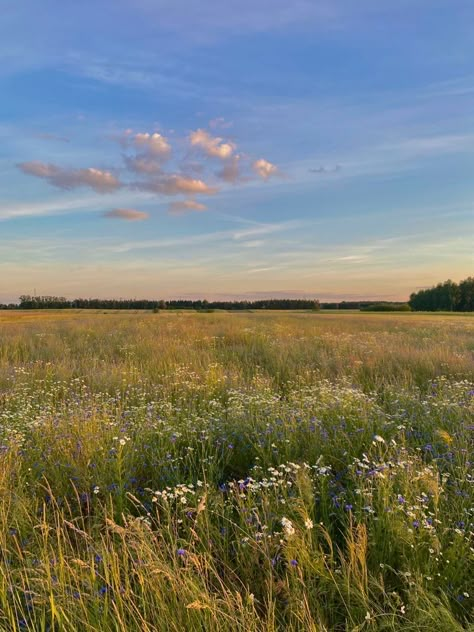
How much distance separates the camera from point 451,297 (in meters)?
100

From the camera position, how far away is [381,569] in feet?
7.96

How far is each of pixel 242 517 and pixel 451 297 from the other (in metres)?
115

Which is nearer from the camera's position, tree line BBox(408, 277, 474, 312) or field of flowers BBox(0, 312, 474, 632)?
field of flowers BBox(0, 312, 474, 632)

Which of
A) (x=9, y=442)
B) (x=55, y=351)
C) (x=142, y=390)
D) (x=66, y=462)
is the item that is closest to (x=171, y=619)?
(x=66, y=462)

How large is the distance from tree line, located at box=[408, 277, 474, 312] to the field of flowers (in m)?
109

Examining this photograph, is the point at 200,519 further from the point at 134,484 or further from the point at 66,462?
the point at 66,462

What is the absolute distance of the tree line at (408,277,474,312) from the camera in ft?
327

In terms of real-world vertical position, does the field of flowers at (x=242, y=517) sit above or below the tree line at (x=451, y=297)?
below

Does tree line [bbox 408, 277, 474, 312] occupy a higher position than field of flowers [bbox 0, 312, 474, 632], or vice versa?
tree line [bbox 408, 277, 474, 312]

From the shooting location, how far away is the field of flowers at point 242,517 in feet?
6.70

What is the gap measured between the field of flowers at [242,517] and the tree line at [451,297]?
109 meters

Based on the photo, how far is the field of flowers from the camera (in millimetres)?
2041

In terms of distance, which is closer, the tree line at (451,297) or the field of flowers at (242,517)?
the field of flowers at (242,517)

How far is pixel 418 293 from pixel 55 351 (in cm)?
12001
